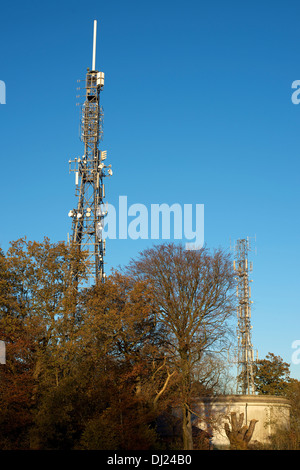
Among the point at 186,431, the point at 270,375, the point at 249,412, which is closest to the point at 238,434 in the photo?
the point at 186,431

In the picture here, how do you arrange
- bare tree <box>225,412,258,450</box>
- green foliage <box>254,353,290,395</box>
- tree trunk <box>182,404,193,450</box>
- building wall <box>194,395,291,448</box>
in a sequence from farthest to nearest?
green foliage <box>254,353,290,395</box>
building wall <box>194,395,291,448</box>
bare tree <box>225,412,258,450</box>
tree trunk <box>182,404,193,450</box>

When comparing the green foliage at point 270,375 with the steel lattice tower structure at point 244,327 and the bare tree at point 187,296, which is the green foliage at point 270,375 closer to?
the steel lattice tower structure at point 244,327

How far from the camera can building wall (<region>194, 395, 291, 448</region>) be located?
1414 inches

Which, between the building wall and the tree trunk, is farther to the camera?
the building wall

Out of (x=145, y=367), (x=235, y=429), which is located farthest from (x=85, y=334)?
(x=235, y=429)

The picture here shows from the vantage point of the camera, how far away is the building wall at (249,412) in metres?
35.9

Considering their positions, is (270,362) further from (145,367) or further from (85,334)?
(85,334)

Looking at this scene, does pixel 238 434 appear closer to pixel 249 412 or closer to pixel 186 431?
pixel 186 431

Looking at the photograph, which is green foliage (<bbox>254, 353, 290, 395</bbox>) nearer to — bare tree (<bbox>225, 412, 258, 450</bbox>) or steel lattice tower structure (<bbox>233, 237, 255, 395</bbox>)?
steel lattice tower structure (<bbox>233, 237, 255, 395</bbox>)

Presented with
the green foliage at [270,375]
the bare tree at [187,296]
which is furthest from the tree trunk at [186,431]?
the green foliage at [270,375]

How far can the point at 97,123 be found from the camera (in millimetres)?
52406

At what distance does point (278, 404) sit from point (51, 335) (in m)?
17.3

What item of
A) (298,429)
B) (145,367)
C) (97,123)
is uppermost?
(97,123)

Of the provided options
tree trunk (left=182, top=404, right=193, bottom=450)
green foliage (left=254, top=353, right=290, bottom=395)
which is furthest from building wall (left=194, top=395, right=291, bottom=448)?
green foliage (left=254, top=353, right=290, bottom=395)
